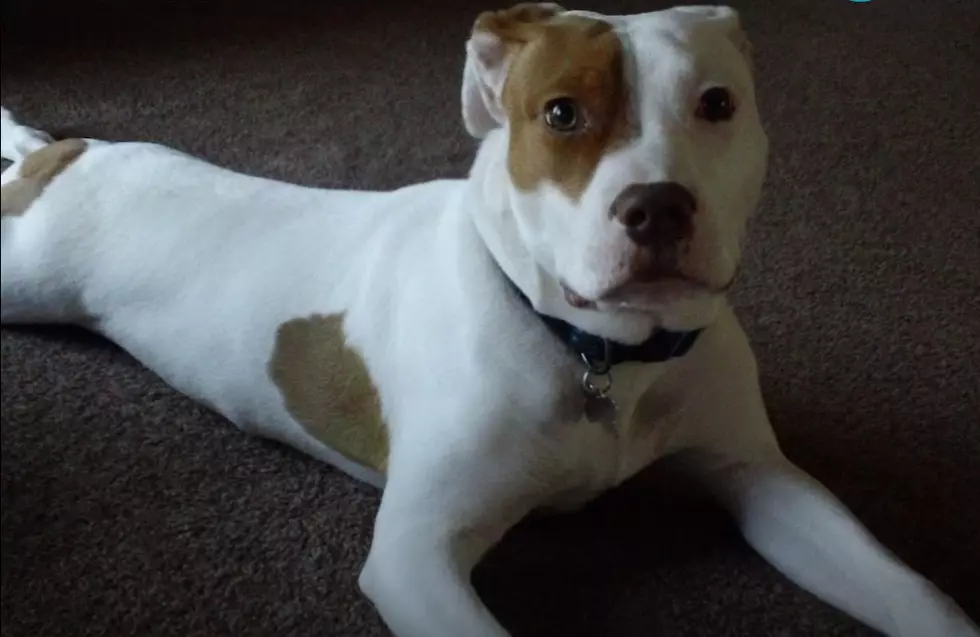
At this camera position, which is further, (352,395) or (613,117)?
(352,395)

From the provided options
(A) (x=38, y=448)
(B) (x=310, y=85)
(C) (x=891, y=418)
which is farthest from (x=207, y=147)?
(C) (x=891, y=418)

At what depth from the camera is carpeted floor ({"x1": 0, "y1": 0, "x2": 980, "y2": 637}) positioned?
110cm

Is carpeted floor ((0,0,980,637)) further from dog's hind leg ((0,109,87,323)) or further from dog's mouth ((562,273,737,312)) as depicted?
dog's mouth ((562,273,737,312))

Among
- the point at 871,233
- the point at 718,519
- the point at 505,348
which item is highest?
the point at 505,348

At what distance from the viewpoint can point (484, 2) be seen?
139 centimetres

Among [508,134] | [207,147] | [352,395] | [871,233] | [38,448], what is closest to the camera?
[38,448]

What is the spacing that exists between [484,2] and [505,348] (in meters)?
0.46

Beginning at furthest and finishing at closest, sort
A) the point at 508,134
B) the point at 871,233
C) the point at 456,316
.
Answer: the point at 871,233 → the point at 456,316 → the point at 508,134

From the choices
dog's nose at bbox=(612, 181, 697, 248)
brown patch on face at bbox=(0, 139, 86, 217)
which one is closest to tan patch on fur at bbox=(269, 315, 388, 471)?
brown patch on face at bbox=(0, 139, 86, 217)

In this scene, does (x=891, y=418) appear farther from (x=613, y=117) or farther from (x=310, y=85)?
(x=310, y=85)

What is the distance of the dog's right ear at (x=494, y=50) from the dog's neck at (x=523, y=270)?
30 millimetres

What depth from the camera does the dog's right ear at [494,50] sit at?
1077mm

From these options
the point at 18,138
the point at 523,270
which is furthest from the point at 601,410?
the point at 18,138

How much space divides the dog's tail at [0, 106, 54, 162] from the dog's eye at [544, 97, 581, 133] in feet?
2.40
